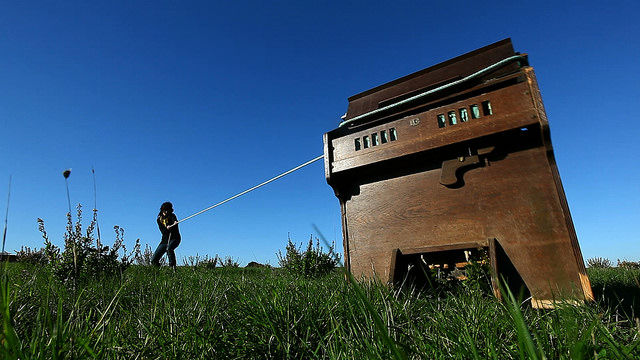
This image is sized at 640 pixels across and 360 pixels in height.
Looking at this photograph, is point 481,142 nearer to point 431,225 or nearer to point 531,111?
point 531,111

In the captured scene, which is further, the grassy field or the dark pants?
the dark pants

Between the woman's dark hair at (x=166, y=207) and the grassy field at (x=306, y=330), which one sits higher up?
the woman's dark hair at (x=166, y=207)

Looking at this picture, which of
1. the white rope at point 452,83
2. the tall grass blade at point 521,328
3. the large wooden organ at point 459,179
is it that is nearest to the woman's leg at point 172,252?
Result: the large wooden organ at point 459,179

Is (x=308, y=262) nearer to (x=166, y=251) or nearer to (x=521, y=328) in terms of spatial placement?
(x=166, y=251)

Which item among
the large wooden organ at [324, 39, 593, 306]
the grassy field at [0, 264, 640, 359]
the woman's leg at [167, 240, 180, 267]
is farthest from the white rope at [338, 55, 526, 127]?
the woman's leg at [167, 240, 180, 267]

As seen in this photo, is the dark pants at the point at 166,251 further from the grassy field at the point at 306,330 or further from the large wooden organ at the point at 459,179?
the large wooden organ at the point at 459,179

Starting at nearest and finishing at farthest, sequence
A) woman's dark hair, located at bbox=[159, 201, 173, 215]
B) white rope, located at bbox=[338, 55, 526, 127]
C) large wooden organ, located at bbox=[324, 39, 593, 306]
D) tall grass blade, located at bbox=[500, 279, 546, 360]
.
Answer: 1. tall grass blade, located at bbox=[500, 279, 546, 360]
2. large wooden organ, located at bbox=[324, 39, 593, 306]
3. white rope, located at bbox=[338, 55, 526, 127]
4. woman's dark hair, located at bbox=[159, 201, 173, 215]

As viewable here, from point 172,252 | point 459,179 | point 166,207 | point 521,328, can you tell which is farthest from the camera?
point 166,207

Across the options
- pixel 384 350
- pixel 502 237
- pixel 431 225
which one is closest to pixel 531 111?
pixel 502 237

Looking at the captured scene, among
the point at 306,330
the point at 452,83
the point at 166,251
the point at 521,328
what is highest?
the point at 452,83

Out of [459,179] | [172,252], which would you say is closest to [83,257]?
[172,252]

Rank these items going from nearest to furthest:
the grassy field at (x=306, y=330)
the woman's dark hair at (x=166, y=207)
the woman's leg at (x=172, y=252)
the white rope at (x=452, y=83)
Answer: the grassy field at (x=306, y=330), the white rope at (x=452, y=83), the woman's leg at (x=172, y=252), the woman's dark hair at (x=166, y=207)

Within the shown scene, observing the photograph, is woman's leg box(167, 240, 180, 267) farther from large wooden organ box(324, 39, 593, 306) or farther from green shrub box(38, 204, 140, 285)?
large wooden organ box(324, 39, 593, 306)

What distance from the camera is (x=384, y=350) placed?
107cm
